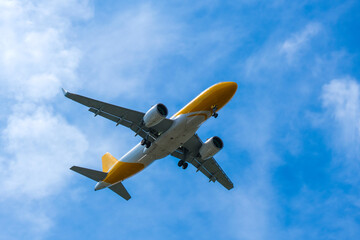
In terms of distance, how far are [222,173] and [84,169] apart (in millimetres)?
15489

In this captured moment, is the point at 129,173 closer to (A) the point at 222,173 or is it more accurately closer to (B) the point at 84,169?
(B) the point at 84,169

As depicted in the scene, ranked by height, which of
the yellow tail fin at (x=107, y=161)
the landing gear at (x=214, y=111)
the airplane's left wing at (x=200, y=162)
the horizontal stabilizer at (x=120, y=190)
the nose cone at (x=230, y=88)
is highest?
the yellow tail fin at (x=107, y=161)

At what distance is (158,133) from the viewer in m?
42.3

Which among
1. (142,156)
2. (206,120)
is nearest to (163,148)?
(142,156)

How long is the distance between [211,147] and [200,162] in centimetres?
510

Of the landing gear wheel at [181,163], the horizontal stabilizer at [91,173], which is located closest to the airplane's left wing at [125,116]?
the landing gear wheel at [181,163]

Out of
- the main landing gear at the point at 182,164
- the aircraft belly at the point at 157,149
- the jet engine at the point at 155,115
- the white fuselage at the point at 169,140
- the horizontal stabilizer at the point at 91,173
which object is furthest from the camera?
the main landing gear at the point at 182,164

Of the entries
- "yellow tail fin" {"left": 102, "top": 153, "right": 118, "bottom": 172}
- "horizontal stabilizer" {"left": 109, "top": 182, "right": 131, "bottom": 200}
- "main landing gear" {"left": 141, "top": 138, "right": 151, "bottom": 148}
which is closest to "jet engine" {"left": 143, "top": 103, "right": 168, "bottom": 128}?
"main landing gear" {"left": 141, "top": 138, "right": 151, "bottom": 148}

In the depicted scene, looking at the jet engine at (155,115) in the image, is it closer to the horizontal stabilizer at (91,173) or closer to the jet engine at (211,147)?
the jet engine at (211,147)

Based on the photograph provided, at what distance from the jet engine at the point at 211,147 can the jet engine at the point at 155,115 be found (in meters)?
7.49

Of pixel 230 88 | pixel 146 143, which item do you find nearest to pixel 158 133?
pixel 146 143

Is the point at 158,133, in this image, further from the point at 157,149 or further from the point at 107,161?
the point at 107,161

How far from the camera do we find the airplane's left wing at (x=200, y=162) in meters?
46.5

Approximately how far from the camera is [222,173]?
50.5m
